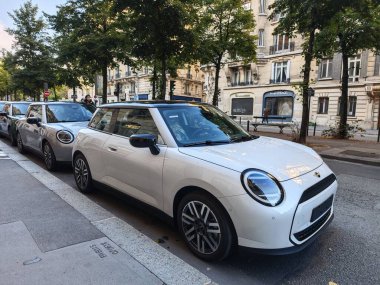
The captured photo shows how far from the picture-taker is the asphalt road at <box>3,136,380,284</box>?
2.77 m

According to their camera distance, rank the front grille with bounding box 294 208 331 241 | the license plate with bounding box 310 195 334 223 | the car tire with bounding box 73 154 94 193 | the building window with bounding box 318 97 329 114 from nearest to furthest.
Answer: the front grille with bounding box 294 208 331 241 < the license plate with bounding box 310 195 334 223 < the car tire with bounding box 73 154 94 193 < the building window with bounding box 318 97 329 114

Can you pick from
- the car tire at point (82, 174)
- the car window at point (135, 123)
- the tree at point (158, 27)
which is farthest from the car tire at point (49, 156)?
the tree at point (158, 27)

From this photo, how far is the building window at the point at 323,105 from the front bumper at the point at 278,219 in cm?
3137

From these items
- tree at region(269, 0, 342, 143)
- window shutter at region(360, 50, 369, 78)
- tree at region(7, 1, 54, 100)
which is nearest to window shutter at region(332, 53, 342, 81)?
window shutter at region(360, 50, 369, 78)

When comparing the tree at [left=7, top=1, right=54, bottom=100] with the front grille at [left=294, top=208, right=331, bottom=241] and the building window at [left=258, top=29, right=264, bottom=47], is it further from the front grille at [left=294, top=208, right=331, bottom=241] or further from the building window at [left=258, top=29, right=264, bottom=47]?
the front grille at [left=294, top=208, right=331, bottom=241]

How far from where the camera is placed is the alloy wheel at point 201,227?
9.44ft

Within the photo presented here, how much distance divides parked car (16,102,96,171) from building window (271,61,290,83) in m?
30.3

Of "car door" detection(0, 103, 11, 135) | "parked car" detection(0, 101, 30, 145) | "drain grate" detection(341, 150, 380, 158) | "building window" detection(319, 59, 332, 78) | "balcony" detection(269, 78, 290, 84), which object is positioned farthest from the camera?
"balcony" detection(269, 78, 290, 84)

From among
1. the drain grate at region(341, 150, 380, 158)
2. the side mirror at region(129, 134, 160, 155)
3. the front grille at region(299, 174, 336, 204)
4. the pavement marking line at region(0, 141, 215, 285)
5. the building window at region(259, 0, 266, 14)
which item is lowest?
the pavement marking line at region(0, 141, 215, 285)

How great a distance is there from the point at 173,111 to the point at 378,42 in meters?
14.6

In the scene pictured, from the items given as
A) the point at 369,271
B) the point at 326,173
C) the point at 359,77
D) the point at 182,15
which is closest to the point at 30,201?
the point at 326,173

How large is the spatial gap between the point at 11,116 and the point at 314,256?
11074 millimetres

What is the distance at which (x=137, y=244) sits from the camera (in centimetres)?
335

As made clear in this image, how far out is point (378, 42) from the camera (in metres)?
14.2
